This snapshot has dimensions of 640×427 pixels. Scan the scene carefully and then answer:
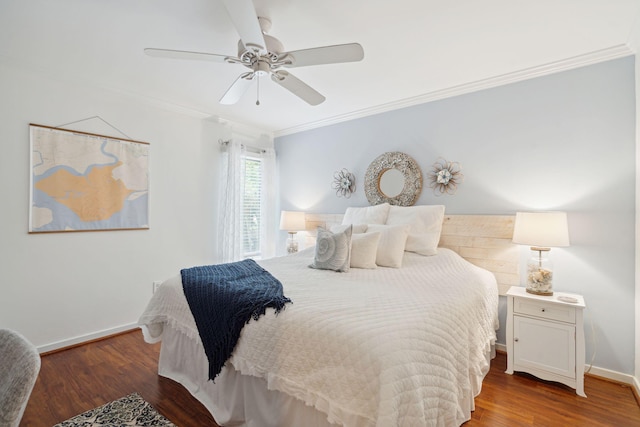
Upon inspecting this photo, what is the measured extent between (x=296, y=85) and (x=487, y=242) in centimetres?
219

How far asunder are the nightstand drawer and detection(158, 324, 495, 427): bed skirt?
0.78m

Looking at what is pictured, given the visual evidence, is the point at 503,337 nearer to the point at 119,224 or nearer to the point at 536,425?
the point at 536,425

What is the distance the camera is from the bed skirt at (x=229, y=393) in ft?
4.77

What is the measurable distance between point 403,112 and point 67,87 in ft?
11.1

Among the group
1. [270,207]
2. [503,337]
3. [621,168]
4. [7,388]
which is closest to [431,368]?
[7,388]

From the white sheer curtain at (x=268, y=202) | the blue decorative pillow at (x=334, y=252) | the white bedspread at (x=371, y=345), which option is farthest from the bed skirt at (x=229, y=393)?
the white sheer curtain at (x=268, y=202)

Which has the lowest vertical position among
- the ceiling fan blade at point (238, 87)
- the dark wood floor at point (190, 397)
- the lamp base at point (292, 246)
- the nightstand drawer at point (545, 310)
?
the dark wood floor at point (190, 397)

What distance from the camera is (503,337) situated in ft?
8.89

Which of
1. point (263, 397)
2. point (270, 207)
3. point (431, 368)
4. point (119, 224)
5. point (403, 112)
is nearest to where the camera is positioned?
point (431, 368)

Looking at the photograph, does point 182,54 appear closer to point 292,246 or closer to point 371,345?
point 371,345

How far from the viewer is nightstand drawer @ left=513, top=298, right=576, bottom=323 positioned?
2.12 m

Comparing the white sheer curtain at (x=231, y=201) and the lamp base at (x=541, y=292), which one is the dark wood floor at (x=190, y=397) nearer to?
the lamp base at (x=541, y=292)

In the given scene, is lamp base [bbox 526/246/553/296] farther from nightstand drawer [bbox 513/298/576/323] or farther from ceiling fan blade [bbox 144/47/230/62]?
ceiling fan blade [bbox 144/47/230/62]

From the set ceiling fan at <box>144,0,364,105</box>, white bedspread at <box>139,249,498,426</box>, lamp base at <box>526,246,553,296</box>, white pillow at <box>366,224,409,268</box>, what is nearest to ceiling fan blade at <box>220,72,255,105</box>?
ceiling fan at <box>144,0,364,105</box>
